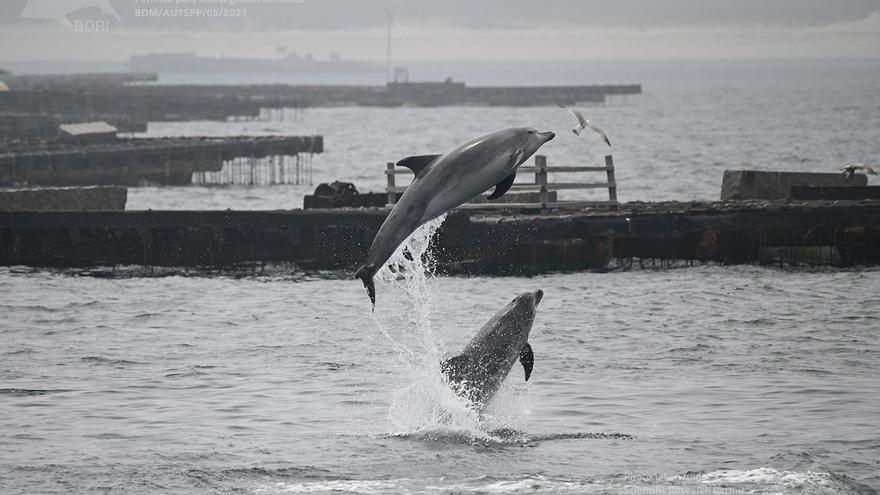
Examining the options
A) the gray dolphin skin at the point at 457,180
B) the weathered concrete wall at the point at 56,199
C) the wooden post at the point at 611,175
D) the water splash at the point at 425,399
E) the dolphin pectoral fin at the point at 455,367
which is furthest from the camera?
the weathered concrete wall at the point at 56,199

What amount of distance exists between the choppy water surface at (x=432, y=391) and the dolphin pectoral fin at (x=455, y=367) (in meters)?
0.27

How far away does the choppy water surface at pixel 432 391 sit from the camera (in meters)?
16.5

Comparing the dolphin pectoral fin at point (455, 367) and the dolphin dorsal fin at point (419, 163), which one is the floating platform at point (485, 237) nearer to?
the dolphin pectoral fin at point (455, 367)

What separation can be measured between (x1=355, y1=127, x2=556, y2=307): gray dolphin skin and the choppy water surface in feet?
10.9

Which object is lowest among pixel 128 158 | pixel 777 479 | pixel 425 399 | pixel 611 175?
pixel 777 479

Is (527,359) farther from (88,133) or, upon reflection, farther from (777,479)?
(88,133)

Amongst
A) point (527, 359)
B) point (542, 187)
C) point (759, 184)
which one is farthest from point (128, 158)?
point (527, 359)

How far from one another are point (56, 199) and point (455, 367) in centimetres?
2646

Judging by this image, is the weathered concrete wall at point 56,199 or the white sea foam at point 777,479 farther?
the weathered concrete wall at point 56,199

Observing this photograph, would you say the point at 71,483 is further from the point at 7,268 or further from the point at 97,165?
the point at 97,165

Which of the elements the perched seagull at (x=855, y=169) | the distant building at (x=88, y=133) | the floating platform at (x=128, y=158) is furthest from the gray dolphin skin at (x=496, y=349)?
the distant building at (x=88, y=133)

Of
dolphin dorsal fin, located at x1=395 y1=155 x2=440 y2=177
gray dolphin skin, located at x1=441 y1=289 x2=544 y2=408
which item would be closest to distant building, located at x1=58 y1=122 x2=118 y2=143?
gray dolphin skin, located at x1=441 y1=289 x2=544 y2=408

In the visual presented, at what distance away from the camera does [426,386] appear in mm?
18922

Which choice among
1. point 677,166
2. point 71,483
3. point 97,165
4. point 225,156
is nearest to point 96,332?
point 71,483
